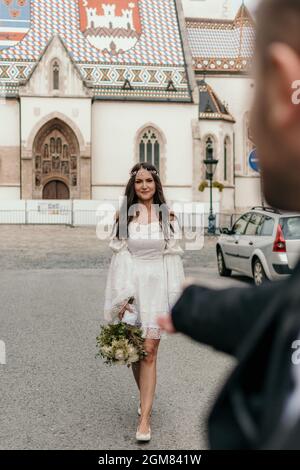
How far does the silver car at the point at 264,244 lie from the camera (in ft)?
37.8

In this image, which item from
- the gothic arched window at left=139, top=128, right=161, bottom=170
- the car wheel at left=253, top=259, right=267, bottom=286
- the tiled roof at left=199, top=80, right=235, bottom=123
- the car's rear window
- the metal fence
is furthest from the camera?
the tiled roof at left=199, top=80, right=235, bottom=123

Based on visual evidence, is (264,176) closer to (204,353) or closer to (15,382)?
(15,382)

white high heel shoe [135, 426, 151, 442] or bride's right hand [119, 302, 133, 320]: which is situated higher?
bride's right hand [119, 302, 133, 320]

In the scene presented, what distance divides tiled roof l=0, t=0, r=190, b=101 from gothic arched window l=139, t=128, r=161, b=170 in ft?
7.41

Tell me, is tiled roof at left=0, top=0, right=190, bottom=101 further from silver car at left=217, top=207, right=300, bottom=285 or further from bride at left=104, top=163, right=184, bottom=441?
bride at left=104, top=163, right=184, bottom=441

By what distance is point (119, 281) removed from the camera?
4.91 meters

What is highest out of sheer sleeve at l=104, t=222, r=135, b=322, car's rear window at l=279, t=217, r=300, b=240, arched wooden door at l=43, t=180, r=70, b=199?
arched wooden door at l=43, t=180, r=70, b=199

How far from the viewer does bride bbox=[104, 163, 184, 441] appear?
15.9ft

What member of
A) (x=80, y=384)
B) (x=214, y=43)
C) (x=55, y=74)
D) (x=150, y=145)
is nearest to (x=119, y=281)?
(x=80, y=384)

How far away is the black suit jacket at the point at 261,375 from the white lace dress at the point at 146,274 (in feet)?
12.6

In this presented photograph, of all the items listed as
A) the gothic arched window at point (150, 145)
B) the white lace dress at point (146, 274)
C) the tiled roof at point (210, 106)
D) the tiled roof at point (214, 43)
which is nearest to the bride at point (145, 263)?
the white lace dress at point (146, 274)

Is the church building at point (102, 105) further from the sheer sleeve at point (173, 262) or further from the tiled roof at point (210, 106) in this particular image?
the sheer sleeve at point (173, 262)

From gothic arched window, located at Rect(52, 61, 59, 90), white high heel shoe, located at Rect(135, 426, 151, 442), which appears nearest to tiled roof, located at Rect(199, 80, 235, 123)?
gothic arched window, located at Rect(52, 61, 59, 90)

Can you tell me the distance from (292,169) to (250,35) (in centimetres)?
20
